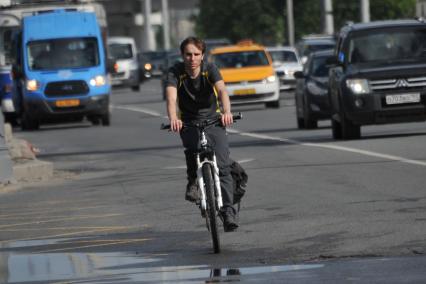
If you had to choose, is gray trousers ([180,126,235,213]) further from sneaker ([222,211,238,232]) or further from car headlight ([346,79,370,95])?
car headlight ([346,79,370,95])

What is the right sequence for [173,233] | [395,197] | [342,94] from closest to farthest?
[173,233], [395,197], [342,94]

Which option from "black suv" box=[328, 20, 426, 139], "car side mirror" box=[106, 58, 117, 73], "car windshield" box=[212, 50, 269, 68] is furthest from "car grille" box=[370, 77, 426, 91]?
"car windshield" box=[212, 50, 269, 68]

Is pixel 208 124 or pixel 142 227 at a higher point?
pixel 208 124

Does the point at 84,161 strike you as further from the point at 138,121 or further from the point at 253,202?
the point at 138,121

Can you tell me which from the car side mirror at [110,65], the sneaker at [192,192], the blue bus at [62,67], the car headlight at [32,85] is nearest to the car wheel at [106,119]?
the blue bus at [62,67]

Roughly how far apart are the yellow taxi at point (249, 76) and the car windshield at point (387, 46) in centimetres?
1505

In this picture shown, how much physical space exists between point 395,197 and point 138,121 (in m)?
24.8

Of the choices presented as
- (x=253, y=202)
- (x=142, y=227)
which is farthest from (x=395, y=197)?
(x=142, y=227)

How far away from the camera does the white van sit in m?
66.6

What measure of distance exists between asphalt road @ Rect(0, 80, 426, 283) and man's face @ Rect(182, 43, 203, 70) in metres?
1.33

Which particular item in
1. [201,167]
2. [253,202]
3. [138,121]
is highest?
[201,167]

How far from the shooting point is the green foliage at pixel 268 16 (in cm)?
7488

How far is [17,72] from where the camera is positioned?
38594 mm

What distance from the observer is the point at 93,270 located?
35.2ft
